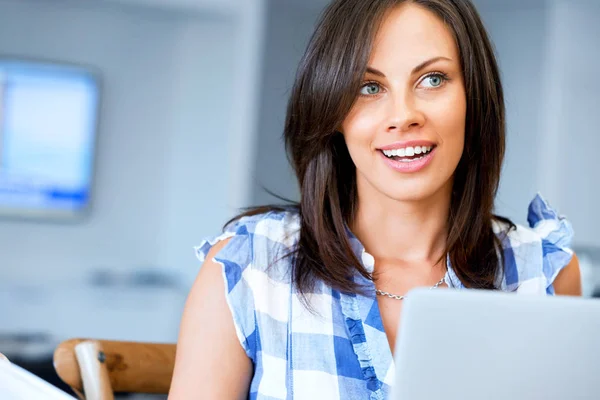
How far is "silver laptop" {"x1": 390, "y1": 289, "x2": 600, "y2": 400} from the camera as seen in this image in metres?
0.63

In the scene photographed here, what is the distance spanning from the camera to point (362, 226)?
4.58 feet

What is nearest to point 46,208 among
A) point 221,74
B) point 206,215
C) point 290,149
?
point 206,215

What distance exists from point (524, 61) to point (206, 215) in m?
2.01

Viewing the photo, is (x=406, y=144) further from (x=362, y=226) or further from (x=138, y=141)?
(x=138, y=141)

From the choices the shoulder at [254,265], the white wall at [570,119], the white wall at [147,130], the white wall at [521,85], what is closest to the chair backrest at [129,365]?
the shoulder at [254,265]

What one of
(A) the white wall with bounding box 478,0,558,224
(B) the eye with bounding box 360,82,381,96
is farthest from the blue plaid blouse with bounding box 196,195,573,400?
(A) the white wall with bounding box 478,0,558,224

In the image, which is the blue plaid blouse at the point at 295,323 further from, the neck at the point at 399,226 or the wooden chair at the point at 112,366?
the wooden chair at the point at 112,366

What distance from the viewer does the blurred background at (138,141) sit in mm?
4469

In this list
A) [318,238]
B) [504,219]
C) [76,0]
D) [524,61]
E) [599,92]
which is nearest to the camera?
[318,238]

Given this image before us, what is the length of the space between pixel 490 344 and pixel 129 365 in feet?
2.40

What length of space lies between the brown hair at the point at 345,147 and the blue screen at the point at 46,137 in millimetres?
3673

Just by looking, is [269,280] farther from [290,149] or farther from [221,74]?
[221,74]

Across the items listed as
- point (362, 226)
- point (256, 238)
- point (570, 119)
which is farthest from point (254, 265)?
point (570, 119)

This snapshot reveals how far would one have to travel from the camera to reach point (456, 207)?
4.68 ft
